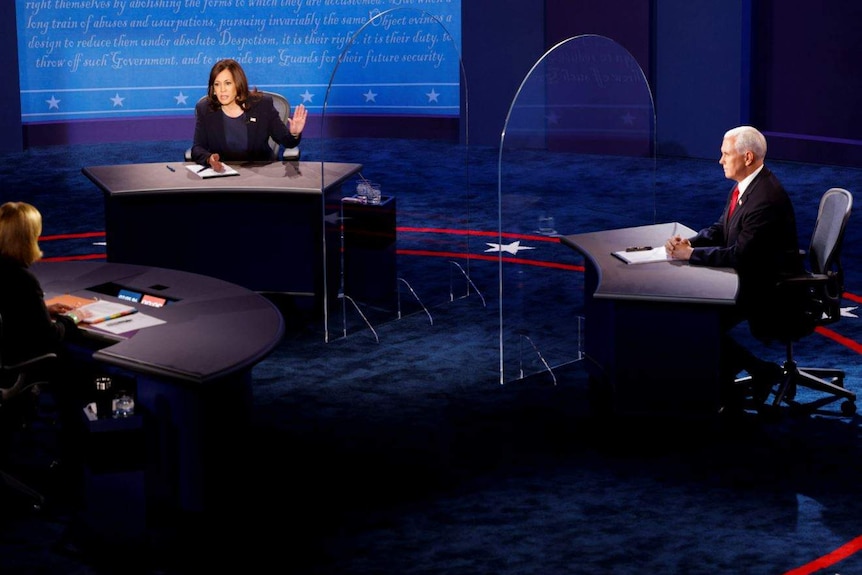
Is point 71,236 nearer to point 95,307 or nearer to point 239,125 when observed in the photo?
Result: point 239,125

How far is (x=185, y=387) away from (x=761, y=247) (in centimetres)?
250

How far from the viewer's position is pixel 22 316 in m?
4.51

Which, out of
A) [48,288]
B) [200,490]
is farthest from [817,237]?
[48,288]

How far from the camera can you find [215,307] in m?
5.01

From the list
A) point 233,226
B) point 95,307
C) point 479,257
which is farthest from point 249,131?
point 95,307

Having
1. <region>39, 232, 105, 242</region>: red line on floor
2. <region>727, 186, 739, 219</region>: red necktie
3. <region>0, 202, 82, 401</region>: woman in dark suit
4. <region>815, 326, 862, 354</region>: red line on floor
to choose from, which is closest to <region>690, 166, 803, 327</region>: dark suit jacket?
<region>727, 186, 739, 219</region>: red necktie

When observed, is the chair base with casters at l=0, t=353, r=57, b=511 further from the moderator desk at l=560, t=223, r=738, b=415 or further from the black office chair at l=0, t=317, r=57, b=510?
the moderator desk at l=560, t=223, r=738, b=415

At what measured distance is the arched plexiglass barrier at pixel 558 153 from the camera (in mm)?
5652

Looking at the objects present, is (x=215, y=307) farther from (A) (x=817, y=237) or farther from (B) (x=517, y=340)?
Answer: (A) (x=817, y=237)

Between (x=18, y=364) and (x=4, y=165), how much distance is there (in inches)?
288

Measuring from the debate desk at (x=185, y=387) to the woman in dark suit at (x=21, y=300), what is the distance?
195 mm

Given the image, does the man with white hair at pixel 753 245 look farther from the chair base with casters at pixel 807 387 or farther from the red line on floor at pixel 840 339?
the red line on floor at pixel 840 339

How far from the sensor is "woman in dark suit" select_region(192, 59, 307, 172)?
289 inches

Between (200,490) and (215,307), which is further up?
(215,307)
